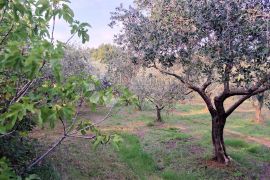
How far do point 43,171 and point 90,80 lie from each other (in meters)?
7.40

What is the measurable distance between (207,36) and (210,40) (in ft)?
0.71

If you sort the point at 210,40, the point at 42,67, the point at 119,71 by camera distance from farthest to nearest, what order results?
1. the point at 119,71
2. the point at 210,40
3. the point at 42,67

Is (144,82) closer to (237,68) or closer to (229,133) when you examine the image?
(229,133)

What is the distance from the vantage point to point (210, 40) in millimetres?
12977

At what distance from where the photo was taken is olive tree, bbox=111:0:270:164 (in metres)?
11.9

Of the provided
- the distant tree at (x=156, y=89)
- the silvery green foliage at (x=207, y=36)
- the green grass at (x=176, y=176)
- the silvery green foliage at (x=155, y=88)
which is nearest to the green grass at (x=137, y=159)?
the green grass at (x=176, y=176)

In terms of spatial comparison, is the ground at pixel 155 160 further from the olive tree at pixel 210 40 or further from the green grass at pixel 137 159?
the olive tree at pixel 210 40

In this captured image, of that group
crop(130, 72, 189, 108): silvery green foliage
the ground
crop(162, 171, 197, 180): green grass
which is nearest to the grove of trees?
the ground

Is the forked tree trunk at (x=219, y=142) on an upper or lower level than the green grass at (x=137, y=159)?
upper

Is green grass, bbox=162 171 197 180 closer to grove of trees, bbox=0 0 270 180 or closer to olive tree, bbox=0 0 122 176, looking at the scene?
grove of trees, bbox=0 0 270 180

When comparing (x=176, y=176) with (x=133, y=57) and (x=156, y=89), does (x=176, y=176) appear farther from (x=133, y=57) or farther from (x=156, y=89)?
(x=156, y=89)

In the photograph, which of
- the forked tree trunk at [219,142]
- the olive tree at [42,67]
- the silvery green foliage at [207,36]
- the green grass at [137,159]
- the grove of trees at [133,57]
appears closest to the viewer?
the olive tree at [42,67]

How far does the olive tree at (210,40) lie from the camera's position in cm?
1191

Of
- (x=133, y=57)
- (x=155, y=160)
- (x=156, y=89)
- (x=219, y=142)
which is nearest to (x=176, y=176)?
(x=155, y=160)
